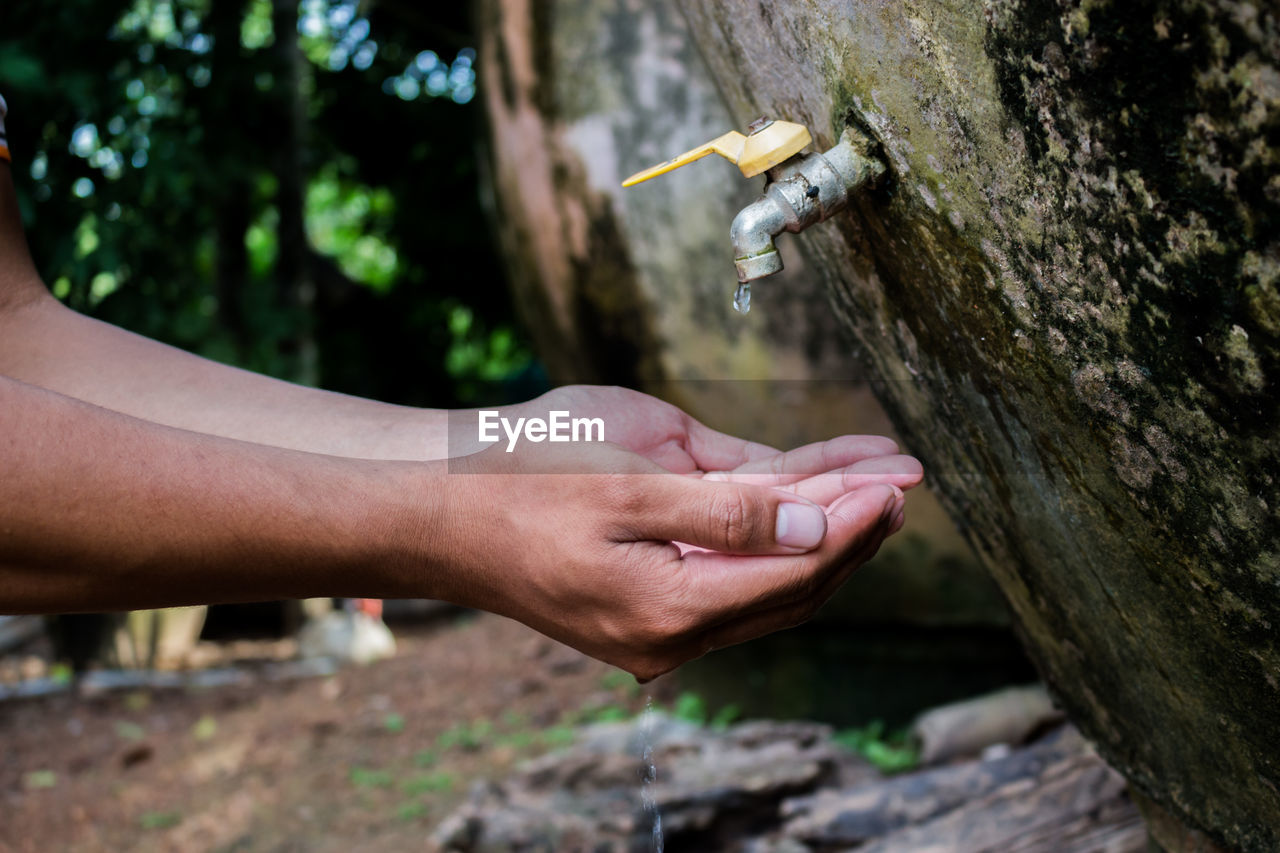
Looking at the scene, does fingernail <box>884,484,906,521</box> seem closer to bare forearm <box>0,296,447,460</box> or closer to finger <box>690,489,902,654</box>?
finger <box>690,489,902,654</box>

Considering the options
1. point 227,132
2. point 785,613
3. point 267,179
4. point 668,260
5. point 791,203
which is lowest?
point 785,613

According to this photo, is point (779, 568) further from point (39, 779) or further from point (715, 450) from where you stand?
point (39, 779)

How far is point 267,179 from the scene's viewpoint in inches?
228

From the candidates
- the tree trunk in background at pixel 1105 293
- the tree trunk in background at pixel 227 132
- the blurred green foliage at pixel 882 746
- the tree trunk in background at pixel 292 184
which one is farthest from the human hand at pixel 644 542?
the tree trunk in background at pixel 292 184

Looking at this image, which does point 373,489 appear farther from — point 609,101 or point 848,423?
point 609,101

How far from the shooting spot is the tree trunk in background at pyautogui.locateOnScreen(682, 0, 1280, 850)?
865 mm

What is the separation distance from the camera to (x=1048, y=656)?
1.93 metres

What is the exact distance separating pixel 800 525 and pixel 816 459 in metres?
0.25

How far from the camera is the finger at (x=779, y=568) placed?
47.8 inches

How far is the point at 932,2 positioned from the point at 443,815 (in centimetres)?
310

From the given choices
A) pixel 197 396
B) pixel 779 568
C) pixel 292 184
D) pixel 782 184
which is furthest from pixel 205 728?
pixel 782 184

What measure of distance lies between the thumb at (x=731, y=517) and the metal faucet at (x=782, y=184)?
245 mm

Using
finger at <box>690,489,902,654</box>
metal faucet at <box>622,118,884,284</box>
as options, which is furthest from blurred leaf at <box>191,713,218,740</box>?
metal faucet at <box>622,118,884,284</box>

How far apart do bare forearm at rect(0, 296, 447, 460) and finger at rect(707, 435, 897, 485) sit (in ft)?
1.58
